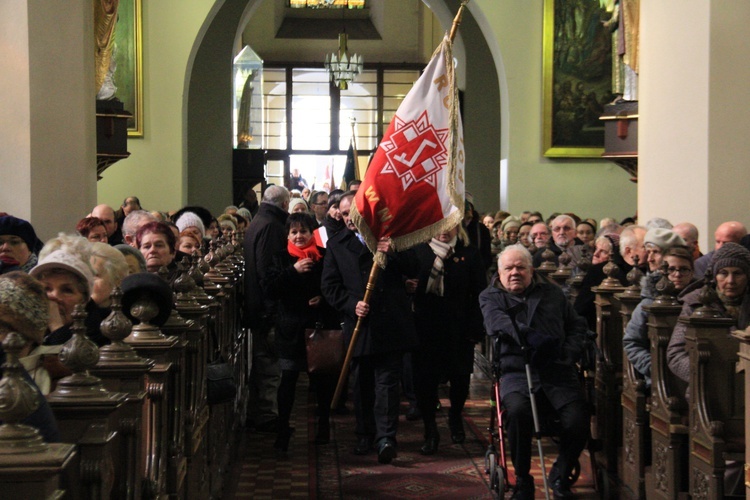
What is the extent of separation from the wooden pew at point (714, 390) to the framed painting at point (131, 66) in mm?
13491

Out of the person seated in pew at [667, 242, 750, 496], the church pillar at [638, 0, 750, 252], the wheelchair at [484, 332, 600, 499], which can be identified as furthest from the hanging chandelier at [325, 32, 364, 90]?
the person seated in pew at [667, 242, 750, 496]

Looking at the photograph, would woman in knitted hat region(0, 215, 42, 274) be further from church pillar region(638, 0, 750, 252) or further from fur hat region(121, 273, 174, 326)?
church pillar region(638, 0, 750, 252)

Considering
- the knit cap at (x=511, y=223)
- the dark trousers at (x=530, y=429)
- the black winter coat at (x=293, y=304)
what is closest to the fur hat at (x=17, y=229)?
the black winter coat at (x=293, y=304)

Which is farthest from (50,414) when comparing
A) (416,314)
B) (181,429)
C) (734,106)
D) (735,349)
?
(734,106)

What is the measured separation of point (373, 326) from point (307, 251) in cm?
107

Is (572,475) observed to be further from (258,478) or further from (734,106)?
(734,106)

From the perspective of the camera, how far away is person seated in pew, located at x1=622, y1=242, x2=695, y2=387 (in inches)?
252

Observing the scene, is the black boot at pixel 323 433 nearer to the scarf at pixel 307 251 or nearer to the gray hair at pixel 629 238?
the scarf at pixel 307 251

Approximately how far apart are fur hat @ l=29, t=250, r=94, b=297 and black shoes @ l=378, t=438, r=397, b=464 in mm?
3289

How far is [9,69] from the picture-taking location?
9719 millimetres

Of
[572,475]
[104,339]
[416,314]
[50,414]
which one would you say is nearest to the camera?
[50,414]

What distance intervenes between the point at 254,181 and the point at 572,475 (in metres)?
15.6

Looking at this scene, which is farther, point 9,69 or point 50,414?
point 9,69

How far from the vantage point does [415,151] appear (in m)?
8.12
